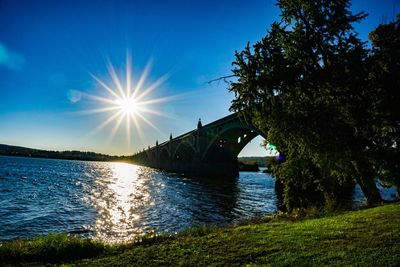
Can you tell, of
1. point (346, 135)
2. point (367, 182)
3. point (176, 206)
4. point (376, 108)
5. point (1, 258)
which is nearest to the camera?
point (1, 258)

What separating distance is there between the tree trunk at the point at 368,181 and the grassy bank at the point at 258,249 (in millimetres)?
4564

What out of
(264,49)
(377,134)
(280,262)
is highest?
(264,49)

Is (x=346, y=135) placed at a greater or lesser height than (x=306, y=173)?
greater

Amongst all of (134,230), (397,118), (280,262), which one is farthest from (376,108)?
(134,230)

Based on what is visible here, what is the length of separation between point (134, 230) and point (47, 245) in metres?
7.76

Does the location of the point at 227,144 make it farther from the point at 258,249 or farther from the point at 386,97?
the point at 258,249

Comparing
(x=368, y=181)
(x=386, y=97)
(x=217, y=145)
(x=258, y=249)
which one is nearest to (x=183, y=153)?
(x=217, y=145)

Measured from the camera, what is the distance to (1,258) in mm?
9141

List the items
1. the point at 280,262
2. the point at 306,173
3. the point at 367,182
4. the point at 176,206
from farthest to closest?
the point at 176,206
the point at 306,173
the point at 367,182
the point at 280,262

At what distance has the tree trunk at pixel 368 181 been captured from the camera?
16469 mm

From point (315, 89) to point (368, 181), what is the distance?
6.35 metres

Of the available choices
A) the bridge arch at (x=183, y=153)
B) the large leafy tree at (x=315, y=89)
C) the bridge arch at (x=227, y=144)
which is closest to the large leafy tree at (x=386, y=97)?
the large leafy tree at (x=315, y=89)

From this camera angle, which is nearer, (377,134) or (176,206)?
(377,134)

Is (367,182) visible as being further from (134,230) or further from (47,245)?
(47,245)
